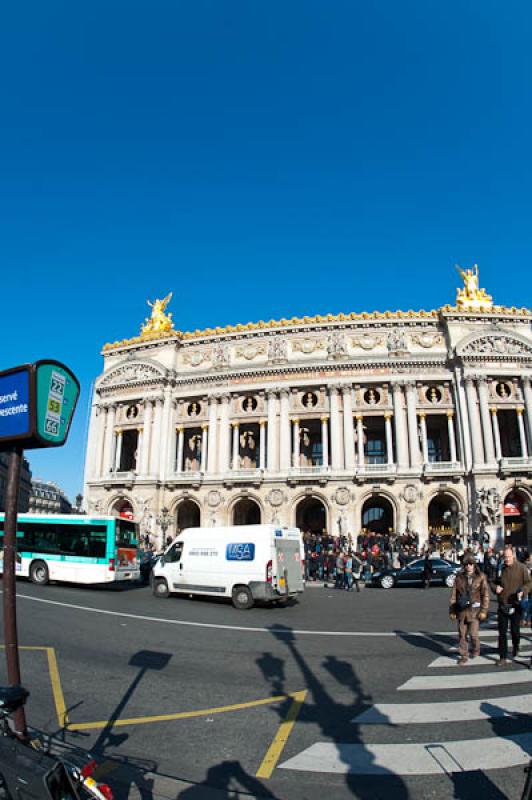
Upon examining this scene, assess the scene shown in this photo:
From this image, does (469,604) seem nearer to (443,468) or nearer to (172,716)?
(172,716)

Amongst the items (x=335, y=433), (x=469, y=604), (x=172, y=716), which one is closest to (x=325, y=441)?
(x=335, y=433)

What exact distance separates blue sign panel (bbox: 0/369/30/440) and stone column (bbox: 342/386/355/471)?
1456 inches

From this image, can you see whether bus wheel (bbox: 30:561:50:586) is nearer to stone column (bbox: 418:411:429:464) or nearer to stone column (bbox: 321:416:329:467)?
stone column (bbox: 321:416:329:467)

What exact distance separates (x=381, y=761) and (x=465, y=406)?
37955mm

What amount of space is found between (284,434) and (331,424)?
4032mm

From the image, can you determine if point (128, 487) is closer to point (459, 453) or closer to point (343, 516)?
point (343, 516)

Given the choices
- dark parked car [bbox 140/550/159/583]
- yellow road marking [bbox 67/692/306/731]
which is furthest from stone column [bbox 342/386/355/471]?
yellow road marking [bbox 67/692/306/731]

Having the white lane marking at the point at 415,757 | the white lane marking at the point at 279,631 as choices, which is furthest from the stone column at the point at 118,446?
the white lane marking at the point at 415,757

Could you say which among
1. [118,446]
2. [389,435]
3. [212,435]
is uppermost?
[212,435]

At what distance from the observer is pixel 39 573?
20250mm

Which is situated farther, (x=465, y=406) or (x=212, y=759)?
(x=465, y=406)

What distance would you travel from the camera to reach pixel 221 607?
1591 centimetres

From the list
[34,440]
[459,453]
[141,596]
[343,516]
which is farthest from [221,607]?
[459,453]

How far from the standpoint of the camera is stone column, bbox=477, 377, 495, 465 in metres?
37.8
